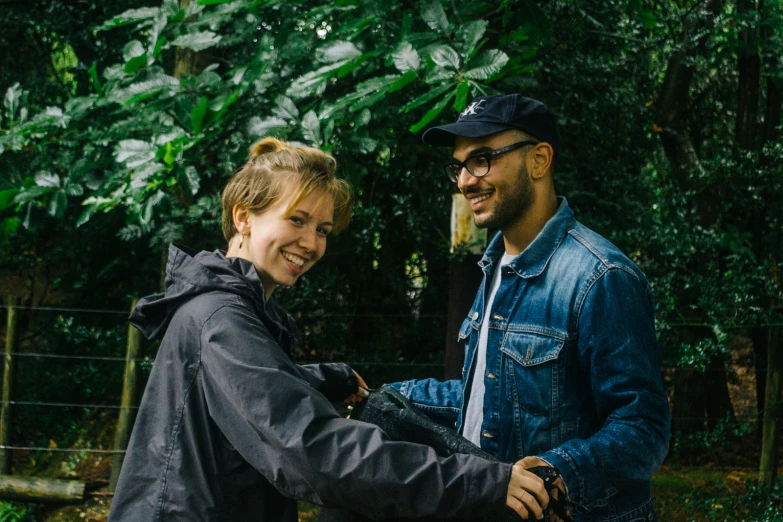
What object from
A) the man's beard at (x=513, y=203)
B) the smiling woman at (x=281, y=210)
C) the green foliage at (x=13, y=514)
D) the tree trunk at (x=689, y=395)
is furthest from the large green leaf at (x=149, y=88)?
the tree trunk at (x=689, y=395)

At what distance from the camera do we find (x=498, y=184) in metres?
2.58

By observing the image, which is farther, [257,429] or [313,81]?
[313,81]

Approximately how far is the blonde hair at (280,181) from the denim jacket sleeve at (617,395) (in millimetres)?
847

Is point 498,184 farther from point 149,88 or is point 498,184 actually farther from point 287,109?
point 149,88

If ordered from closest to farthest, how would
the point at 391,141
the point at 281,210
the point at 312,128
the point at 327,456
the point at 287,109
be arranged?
the point at 327,456, the point at 281,210, the point at 312,128, the point at 287,109, the point at 391,141

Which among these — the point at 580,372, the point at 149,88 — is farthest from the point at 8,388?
the point at 580,372

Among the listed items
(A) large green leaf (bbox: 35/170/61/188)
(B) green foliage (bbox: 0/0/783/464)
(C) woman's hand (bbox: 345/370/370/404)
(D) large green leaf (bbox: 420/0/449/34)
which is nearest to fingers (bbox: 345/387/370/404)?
(C) woman's hand (bbox: 345/370/370/404)

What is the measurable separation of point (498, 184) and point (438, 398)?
835 mm

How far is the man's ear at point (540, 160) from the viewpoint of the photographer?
2.62m

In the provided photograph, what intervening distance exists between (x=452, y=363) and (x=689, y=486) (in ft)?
8.15

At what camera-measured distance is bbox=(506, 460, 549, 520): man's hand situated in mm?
1824

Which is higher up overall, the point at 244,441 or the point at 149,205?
the point at 149,205

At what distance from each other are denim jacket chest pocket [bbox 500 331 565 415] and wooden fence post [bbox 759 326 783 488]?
419 cm

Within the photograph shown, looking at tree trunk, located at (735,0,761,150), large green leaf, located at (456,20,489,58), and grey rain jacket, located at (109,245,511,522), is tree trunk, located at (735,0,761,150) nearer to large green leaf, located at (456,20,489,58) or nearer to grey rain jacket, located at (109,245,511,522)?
large green leaf, located at (456,20,489,58)
